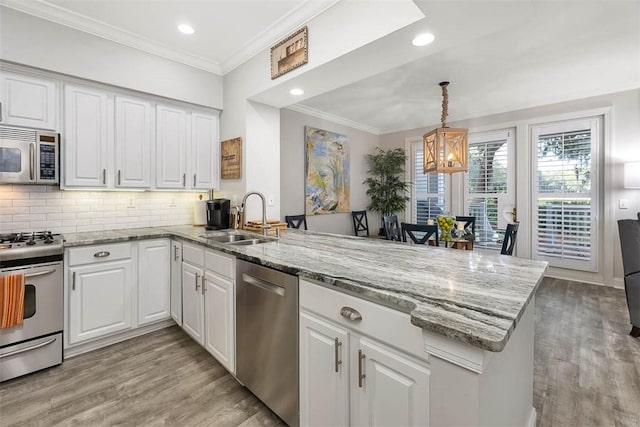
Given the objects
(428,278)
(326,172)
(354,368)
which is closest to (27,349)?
(354,368)

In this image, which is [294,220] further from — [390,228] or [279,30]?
[279,30]

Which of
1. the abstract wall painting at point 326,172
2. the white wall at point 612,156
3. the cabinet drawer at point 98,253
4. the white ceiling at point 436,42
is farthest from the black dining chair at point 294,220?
the white wall at point 612,156

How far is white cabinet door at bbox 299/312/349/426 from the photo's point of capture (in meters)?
1.27

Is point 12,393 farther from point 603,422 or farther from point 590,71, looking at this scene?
point 590,71

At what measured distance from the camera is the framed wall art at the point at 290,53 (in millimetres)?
2268

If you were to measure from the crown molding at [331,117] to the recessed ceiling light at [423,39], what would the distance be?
9.05ft

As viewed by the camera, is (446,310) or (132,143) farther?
(132,143)

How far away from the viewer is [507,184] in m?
4.84

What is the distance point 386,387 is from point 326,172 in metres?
4.12

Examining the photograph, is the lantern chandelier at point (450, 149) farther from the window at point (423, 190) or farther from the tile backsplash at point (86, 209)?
the tile backsplash at point (86, 209)

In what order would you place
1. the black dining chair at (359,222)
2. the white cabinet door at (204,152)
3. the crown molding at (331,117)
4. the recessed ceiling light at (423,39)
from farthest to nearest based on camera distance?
the black dining chair at (359,222)
the crown molding at (331,117)
the white cabinet door at (204,152)
the recessed ceiling light at (423,39)

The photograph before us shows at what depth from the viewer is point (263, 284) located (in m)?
1.65

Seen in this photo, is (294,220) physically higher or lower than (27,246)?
higher

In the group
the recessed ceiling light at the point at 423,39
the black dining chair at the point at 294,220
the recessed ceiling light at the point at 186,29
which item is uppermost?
the recessed ceiling light at the point at 186,29
